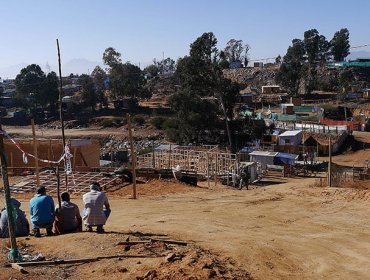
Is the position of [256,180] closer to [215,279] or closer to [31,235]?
[31,235]

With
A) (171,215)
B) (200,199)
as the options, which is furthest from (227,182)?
(171,215)

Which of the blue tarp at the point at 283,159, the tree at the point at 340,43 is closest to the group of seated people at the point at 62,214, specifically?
the blue tarp at the point at 283,159

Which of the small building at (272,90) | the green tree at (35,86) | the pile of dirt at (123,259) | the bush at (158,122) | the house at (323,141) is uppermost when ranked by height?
the green tree at (35,86)

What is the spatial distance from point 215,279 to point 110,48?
231ft

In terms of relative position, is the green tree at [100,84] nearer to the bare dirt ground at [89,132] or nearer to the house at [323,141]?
the bare dirt ground at [89,132]

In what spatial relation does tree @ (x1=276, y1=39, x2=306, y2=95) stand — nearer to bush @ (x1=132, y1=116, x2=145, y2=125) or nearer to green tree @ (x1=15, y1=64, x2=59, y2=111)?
bush @ (x1=132, y1=116, x2=145, y2=125)

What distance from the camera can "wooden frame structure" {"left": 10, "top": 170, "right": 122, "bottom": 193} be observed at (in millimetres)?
20062

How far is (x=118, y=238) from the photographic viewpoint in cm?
903

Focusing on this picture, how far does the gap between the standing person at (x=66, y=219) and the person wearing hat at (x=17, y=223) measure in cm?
71

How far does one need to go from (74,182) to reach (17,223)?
33.6 ft

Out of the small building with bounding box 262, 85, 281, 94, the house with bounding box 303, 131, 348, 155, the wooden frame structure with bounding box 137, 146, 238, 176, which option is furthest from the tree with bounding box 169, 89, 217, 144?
the small building with bounding box 262, 85, 281, 94

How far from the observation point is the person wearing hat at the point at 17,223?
9.89 meters

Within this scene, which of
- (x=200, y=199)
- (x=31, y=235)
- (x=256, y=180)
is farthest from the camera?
(x=256, y=180)

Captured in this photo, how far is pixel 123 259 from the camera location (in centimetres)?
780
